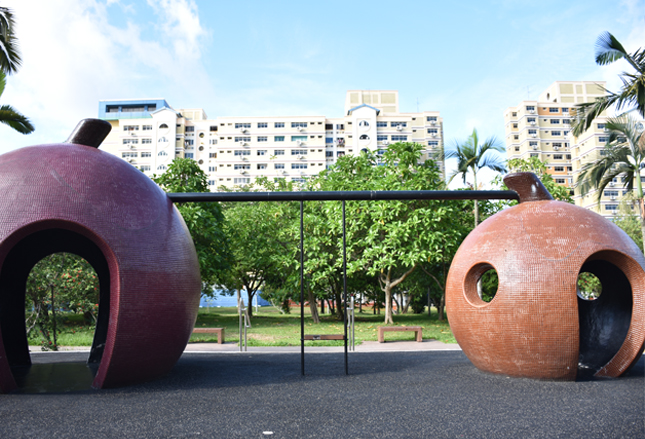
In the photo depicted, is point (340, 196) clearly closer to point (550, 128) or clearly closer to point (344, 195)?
point (344, 195)

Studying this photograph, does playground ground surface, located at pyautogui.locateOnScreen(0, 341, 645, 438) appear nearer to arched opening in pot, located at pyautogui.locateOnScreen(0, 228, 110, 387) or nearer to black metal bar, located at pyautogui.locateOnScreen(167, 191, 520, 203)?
arched opening in pot, located at pyautogui.locateOnScreen(0, 228, 110, 387)

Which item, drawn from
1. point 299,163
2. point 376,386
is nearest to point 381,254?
point 376,386

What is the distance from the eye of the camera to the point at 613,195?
80250mm

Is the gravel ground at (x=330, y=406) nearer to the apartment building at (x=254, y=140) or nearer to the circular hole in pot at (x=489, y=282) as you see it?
the circular hole in pot at (x=489, y=282)

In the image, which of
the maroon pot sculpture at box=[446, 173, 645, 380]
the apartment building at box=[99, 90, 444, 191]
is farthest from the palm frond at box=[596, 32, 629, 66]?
the apartment building at box=[99, 90, 444, 191]

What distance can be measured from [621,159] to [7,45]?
23.9m

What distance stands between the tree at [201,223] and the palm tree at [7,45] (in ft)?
23.9

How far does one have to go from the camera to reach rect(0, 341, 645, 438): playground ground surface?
5.48 metres

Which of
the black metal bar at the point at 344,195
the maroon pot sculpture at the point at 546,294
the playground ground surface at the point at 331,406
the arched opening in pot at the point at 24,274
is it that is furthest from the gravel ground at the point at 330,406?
the black metal bar at the point at 344,195

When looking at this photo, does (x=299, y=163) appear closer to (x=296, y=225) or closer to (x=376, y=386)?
(x=296, y=225)

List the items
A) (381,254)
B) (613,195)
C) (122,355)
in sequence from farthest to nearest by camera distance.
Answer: (613,195)
(381,254)
(122,355)

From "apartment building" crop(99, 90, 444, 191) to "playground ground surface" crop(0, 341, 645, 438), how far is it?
80.4m

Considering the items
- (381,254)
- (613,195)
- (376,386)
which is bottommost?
(376,386)

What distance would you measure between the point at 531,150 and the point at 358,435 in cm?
9842
